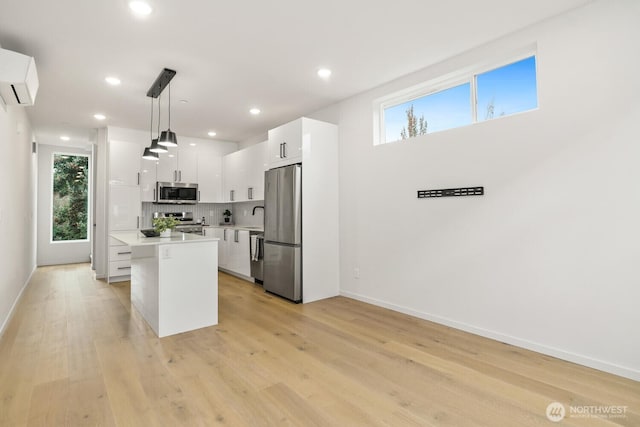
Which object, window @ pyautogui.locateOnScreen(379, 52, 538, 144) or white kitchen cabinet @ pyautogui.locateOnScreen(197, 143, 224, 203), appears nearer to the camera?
window @ pyautogui.locateOnScreen(379, 52, 538, 144)

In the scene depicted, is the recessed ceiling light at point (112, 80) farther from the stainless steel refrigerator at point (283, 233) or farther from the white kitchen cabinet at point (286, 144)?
the stainless steel refrigerator at point (283, 233)

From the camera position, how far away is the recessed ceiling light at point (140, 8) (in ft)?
7.74

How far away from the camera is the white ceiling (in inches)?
97.3

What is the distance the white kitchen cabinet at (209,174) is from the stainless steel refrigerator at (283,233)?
238 cm

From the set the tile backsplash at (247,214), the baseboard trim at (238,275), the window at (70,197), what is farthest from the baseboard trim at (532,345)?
the window at (70,197)

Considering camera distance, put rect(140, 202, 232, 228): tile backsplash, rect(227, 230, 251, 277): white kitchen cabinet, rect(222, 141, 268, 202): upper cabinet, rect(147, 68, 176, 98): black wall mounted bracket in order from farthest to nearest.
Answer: rect(140, 202, 232, 228): tile backsplash < rect(222, 141, 268, 202): upper cabinet < rect(227, 230, 251, 277): white kitchen cabinet < rect(147, 68, 176, 98): black wall mounted bracket

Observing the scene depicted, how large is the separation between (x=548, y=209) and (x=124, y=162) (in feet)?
19.9

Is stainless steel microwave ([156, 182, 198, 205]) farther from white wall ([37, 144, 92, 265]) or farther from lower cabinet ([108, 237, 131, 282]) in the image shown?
white wall ([37, 144, 92, 265])

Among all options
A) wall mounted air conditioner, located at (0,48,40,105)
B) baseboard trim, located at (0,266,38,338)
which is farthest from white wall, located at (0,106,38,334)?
wall mounted air conditioner, located at (0,48,40,105)

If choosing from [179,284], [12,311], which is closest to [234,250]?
[179,284]

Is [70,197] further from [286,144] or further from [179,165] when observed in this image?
[286,144]

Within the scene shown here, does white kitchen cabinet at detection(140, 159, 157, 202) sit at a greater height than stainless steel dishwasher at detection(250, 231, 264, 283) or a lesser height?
greater

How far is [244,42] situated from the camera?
2.96 meters

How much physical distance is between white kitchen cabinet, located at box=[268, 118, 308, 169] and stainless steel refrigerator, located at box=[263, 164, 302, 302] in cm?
15
